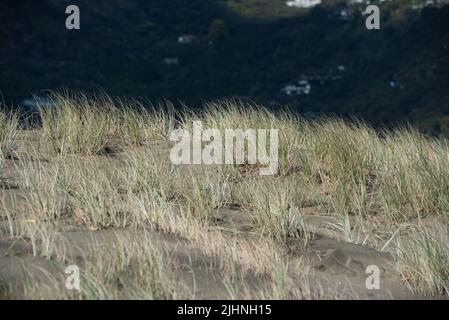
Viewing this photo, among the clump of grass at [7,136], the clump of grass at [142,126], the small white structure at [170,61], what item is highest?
the small white structure at [170,61]

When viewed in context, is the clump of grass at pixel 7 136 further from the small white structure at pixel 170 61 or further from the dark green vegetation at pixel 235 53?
the small white structure at pixel 170 61

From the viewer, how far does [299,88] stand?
8912 centimetres

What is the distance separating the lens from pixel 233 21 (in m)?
112

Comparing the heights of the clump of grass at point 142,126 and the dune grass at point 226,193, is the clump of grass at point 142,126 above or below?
above

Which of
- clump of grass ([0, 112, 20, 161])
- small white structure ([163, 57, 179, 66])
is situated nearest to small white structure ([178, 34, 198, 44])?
small white structure ([163, 57, 179, 66])

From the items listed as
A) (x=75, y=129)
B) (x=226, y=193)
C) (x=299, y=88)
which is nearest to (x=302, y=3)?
(x=299, y=88)

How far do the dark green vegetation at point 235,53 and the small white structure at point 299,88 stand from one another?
655mm

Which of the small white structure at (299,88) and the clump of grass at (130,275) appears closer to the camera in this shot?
the clump of grass at (130,275)

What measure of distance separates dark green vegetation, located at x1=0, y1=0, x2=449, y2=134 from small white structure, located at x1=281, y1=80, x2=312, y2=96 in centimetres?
65

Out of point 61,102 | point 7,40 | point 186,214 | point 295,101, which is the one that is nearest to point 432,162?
point 186,214

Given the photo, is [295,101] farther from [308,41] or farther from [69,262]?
[69,262]

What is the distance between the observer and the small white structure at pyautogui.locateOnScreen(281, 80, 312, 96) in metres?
86.9

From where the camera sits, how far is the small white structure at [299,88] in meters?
86.9

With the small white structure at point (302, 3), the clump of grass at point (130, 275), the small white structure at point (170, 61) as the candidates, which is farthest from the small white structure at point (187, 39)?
the clump of grass at point (130, 275)
